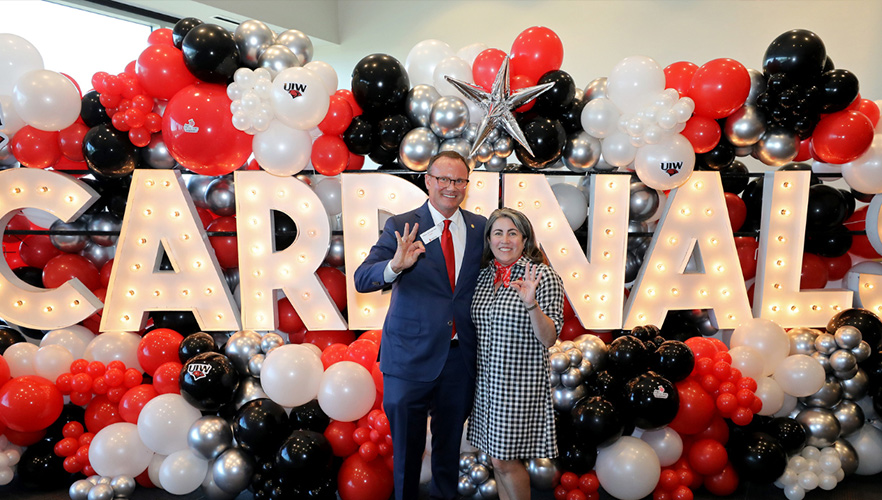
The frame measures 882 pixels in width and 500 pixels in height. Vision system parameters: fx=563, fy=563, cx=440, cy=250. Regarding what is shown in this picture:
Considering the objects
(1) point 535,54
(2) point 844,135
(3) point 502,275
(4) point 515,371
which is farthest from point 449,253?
(2) point 844,135

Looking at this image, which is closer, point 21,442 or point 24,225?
point 21,442

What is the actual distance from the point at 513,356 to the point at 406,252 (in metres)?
0.54

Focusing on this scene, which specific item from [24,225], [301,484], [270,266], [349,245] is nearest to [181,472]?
[301,484]

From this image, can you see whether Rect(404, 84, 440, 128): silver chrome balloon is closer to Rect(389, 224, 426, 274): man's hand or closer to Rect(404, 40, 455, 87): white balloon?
Rect(404, 40, 455, 87): white balloon

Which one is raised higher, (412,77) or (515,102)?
(412,77)

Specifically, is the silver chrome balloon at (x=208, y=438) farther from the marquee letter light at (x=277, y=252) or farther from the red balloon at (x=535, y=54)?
the red balloon at (x=535, y=54)

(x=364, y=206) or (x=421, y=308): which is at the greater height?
(x=364, y=206)

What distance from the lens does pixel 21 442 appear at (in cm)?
278

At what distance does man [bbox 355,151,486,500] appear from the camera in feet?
6.57

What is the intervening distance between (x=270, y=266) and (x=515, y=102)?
5.29 feet

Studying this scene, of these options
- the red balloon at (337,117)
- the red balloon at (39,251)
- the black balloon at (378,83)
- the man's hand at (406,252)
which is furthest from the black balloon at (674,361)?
the red balloon at (39,251)

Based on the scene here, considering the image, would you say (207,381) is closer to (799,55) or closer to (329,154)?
(329,154)

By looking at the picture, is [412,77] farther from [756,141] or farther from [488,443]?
[488,443]

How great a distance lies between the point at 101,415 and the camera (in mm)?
2809
